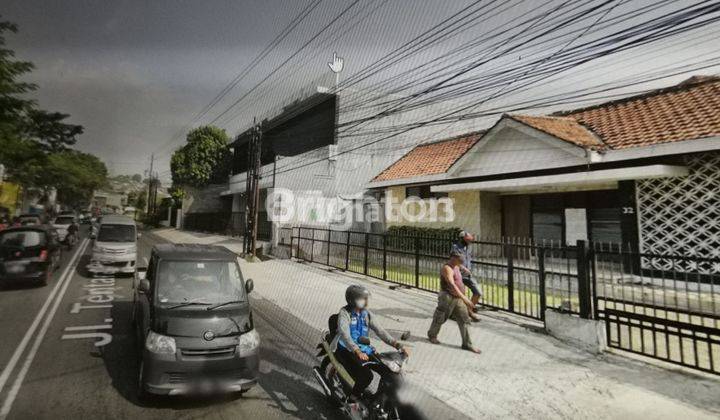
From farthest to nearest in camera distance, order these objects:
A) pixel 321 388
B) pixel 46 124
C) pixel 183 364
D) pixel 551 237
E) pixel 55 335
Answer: pixel 46 124 → pixel 551 237 → pixel 55 335 → pixel 321 388 → pixel 183 364

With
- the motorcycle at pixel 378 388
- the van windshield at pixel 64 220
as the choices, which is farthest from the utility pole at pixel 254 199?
the motorcycle at pixel 378 388

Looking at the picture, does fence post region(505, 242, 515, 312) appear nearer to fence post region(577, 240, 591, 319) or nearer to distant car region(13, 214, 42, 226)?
fence post region(577, 240, 591, 319)

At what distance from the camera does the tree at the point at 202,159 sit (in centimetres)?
3456

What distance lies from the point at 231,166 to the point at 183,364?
36.0m

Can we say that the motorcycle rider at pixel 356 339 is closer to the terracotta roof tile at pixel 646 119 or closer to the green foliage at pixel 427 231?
the terracotta roof tile at pixel 646 119

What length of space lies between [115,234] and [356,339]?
1135 centimetres

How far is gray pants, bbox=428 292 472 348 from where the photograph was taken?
5641mm

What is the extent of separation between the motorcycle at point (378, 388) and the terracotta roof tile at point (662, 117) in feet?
34.4

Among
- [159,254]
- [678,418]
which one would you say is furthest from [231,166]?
[678,418]

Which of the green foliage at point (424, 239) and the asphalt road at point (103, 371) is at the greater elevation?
the green foliage at point (424, 239)

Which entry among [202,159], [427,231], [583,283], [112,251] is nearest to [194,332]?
[583,283]

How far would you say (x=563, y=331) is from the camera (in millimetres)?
6113

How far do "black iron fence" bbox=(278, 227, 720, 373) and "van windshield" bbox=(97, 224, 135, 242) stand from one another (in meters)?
6.65

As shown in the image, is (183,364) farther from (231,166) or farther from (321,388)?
→ (231,166)
